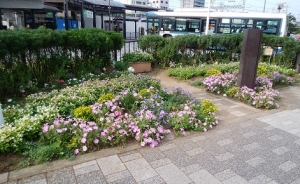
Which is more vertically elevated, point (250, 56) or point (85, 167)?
point (250, 56)

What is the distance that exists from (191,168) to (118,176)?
87 cm

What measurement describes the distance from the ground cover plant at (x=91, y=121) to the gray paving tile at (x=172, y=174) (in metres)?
0.52

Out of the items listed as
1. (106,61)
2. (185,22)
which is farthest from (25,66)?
(185,22)

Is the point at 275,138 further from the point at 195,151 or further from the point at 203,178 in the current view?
the point at 203,178

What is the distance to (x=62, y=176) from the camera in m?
2.48

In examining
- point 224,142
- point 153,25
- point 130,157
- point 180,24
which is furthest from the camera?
point 153,25

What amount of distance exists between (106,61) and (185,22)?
40.0 feet

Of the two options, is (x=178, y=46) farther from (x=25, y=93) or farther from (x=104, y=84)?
(x=25, y=93)

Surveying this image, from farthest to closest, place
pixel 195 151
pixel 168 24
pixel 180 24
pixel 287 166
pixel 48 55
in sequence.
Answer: pixel 168 24, pixel 180 24, pixel 48 55, pixel 195 151, pixel 287 166

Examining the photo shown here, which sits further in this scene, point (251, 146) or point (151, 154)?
point (251, 146)

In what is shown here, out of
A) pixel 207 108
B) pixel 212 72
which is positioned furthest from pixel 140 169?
pixel 212 72

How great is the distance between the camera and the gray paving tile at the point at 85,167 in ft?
8.44

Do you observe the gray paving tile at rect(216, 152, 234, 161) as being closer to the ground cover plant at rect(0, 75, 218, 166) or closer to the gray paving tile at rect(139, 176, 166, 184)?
the ground cover plant at rect(0, 75, 218, 166)

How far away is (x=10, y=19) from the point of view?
19.4 m
